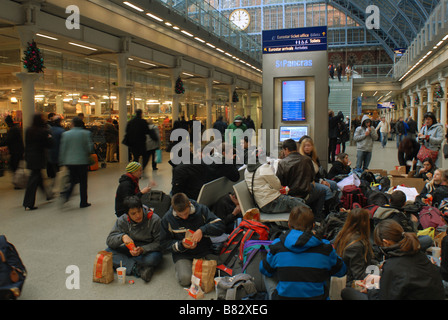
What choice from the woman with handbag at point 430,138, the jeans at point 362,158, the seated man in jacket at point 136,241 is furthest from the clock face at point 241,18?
the seated man in jacket at point 136,241

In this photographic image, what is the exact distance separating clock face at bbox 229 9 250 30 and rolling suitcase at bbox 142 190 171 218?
45.3m

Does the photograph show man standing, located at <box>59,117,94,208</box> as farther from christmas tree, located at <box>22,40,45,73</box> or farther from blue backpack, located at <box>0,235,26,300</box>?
blue backpack, located at <box>0,235,26,300</box>

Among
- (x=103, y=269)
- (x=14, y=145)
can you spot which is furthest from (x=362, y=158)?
(x=14, y=145)

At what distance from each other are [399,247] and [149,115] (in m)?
19.2

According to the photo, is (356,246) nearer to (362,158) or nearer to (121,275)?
(121,275)

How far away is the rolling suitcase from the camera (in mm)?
5898

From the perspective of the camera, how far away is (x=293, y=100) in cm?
1116

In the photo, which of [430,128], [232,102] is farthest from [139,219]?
[232,102]

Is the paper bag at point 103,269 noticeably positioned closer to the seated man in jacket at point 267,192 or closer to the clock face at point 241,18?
the seated man in jacket at point 267,192

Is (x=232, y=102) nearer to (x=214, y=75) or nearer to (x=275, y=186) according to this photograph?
(x=214, y=75)

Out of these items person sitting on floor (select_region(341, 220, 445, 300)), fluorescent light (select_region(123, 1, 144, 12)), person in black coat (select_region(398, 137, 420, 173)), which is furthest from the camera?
fluorescent light (select_region(123, 1, 144, 12))

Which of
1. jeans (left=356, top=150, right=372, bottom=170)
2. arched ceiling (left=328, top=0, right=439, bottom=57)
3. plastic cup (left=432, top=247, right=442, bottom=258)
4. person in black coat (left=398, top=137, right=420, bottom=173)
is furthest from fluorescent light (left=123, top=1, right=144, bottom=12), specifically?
arched ceiling (left=328, top=0, right=439, bottom=57)

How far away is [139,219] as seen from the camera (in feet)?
15.1
